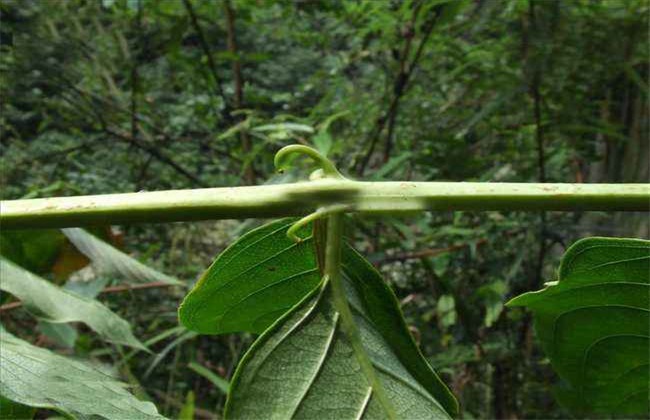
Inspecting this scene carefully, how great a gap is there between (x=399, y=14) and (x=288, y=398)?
1063 millimetres

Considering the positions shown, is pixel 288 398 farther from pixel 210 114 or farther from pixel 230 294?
pixel 210 114

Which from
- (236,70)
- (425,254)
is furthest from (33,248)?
(236,70)

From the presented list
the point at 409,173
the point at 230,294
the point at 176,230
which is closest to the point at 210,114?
the point at 176,230

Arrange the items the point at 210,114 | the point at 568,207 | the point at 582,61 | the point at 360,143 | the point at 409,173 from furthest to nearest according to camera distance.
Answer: the point at 210,114, the point at 360,143, the point at 409,173, the point at 582,61, the point at 568,207

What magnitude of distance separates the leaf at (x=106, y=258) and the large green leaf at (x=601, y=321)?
380 millimetres

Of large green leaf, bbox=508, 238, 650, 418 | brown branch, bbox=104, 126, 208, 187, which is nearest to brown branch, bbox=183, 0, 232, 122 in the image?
brown branch, bbox=104, 126, 208, 187

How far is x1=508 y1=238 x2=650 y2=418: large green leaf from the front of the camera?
0.29m

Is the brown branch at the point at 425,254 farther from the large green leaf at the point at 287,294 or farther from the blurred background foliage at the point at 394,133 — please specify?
the large green leaf at the point at 287,294

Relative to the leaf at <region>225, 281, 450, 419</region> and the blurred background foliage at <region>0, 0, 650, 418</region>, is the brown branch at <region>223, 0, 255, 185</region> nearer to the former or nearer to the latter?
the blurred background foliage at <region>0, 0, 650, 418</region>

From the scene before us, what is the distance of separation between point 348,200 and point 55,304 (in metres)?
0.33

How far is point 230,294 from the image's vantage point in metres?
0.32

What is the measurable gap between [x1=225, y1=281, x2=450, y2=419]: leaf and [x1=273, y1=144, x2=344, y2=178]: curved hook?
1.8 inches

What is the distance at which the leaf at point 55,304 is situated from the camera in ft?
1.57

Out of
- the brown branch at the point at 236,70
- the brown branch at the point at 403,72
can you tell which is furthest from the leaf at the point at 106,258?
the brown branch at the point at 236,70
